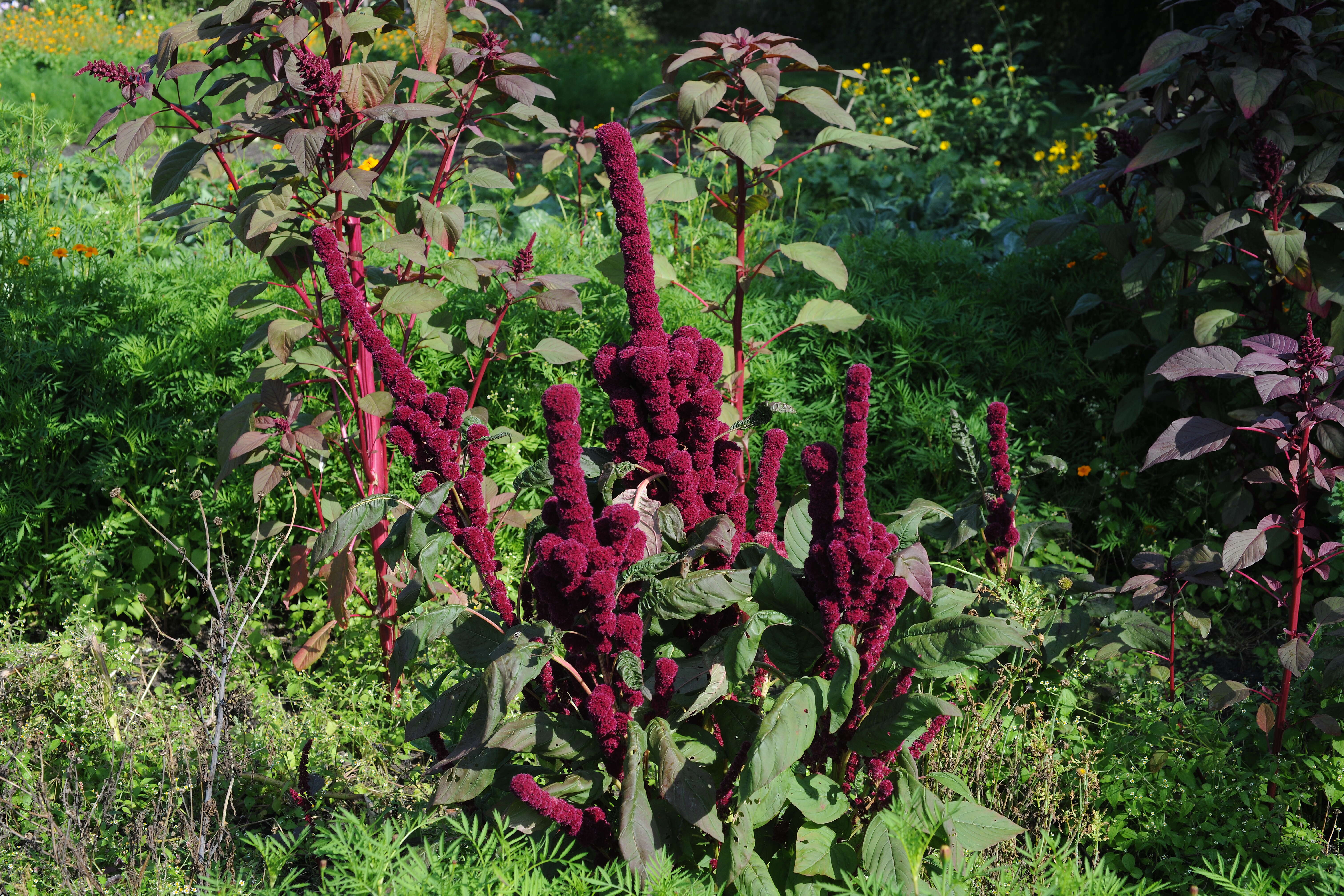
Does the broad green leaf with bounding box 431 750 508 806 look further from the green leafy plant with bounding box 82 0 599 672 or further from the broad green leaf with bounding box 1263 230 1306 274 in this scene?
the broad green leaf with bounding box 1263 230 1306 274

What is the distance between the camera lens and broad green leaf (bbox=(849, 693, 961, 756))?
4.95ft

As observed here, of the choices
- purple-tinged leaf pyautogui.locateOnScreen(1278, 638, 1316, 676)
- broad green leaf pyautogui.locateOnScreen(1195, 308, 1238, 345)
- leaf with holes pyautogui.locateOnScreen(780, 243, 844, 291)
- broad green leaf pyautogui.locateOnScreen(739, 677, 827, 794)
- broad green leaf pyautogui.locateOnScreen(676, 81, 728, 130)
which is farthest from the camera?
broad green leaf pyautogui.locateOnScreen(1195, 308, 1238, 345)

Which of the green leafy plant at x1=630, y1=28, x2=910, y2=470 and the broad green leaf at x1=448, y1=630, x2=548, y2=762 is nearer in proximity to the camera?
the broad green leaf at x1=448, y1=630, x2=548, y2=762

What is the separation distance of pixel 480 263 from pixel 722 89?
805mm

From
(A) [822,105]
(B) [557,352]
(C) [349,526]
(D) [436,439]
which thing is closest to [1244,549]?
(A) [822,105]

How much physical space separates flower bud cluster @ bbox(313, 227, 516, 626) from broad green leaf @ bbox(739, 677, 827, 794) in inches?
20.1

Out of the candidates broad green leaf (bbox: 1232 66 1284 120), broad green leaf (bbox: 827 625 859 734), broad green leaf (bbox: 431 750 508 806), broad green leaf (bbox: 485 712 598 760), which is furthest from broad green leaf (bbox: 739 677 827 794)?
broad green leaf (bbox: 1232 66 1284 120)

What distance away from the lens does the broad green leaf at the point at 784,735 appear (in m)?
1.38

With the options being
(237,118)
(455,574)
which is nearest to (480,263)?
(237,118)

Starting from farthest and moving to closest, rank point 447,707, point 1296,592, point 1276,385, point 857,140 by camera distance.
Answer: point 857,140, point 1296,592, point 1276,385, point 447,707

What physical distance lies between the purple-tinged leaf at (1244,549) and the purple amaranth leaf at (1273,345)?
0.41m

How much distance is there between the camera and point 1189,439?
252 cm

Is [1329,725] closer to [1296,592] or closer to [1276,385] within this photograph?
[1296,592]

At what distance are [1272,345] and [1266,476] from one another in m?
0.33
